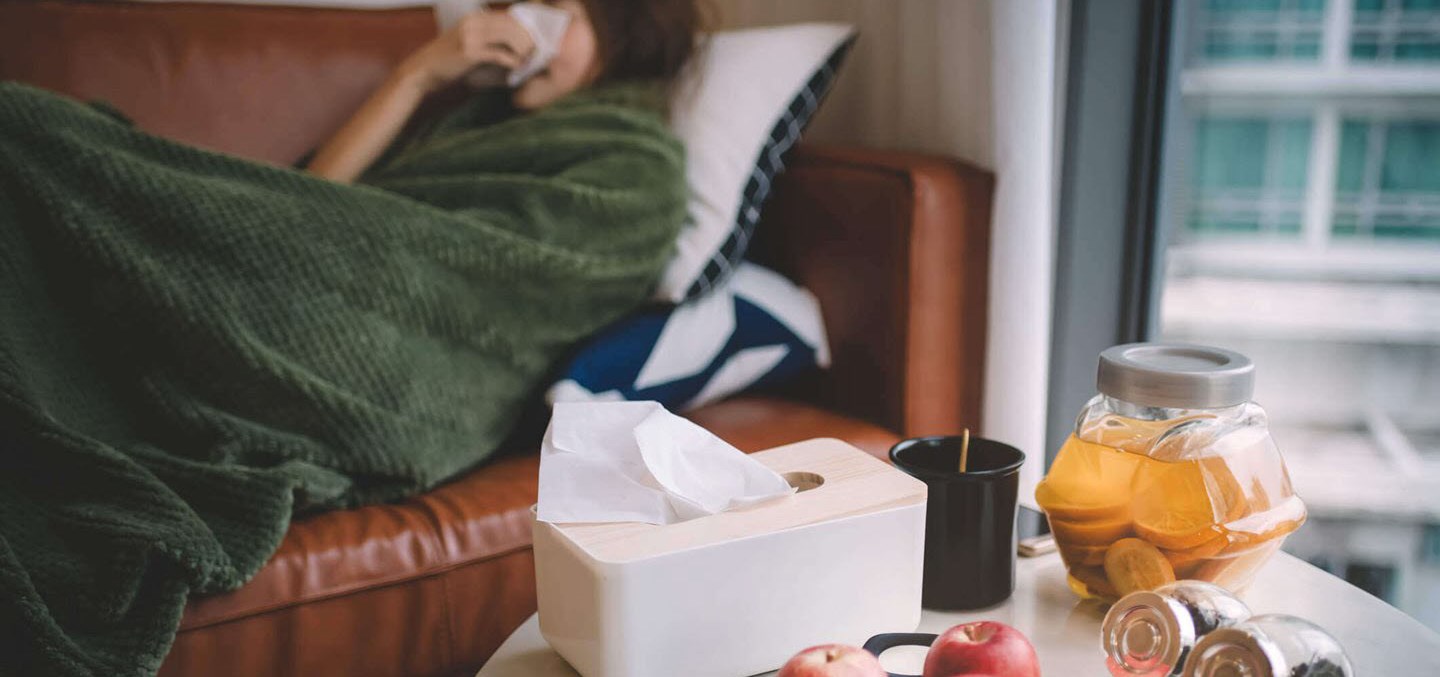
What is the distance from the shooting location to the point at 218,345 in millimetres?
963

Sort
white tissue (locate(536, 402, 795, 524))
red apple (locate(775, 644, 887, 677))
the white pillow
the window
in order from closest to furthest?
red apple (locate(775, 644, 887, 677)), white tissue (locate(536, 402, 795, 524)), the white pillow, the window

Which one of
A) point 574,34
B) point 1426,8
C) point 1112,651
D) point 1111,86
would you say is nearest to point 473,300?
point 574,34

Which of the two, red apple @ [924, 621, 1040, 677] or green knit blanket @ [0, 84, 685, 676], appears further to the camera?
green knit blanket @ [0, 84, 685, 676]

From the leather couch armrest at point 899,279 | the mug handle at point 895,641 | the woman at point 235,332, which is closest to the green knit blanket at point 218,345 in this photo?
the woman at point 235,332

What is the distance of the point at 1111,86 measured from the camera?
1.39 meters

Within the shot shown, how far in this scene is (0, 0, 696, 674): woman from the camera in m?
0.82

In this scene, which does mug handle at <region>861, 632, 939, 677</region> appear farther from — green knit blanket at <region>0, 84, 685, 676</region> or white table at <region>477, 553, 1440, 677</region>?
green knit blanket at <region>0, 84, 685, 676</region>

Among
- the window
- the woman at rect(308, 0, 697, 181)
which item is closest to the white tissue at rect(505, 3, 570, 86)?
the woman at rect(308, 0, 697, 181)

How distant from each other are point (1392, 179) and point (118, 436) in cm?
270

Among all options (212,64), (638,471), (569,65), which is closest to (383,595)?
(638,471)

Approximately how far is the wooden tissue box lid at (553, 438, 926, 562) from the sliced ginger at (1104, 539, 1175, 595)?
134 millimetres

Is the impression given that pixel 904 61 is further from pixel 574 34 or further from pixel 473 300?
pixel 473 300

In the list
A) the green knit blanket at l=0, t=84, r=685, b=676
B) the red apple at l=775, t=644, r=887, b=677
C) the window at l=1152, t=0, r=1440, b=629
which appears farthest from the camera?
the window at l=1152, t=0, r=1440, b=629

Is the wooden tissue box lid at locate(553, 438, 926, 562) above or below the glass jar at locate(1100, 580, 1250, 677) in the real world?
above
